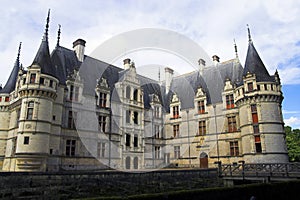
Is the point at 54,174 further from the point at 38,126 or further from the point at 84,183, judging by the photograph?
the point at 38,126

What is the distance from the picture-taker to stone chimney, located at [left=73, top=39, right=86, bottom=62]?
2542cm

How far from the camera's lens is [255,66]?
23.3m

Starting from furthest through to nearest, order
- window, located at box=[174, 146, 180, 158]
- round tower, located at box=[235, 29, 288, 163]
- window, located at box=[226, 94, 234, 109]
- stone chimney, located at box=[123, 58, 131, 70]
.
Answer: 1. stone chimney, located at box=[123, 58, 131, 70]
2. window, located at box=[174, 146, 180, 158]
3. window, located at box=[226, 94, 234, 109]
4. round tower, located at box=[235, 29, 288, 163]

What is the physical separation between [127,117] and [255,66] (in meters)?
14.1

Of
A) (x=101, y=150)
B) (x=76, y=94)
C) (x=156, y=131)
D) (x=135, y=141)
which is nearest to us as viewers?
(x=76, y=94)

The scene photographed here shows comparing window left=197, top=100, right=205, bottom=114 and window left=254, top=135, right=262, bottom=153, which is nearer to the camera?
window left=254, top=135, right=262, bottom=153

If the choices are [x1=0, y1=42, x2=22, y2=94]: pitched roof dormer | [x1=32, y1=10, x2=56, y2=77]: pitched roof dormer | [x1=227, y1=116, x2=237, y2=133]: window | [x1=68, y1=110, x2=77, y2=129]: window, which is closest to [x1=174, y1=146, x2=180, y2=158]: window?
[x1=227, y1=116, x2=237, y2=133]: window

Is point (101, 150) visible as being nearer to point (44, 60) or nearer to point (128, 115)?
point (128, 115)

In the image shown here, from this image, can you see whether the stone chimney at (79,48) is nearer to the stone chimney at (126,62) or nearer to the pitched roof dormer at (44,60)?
the pitched roof dormer at (44,60)

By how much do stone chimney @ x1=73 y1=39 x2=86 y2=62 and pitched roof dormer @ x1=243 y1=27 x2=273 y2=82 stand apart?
17002 mm

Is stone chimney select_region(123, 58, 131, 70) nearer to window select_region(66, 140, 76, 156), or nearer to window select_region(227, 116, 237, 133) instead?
window select_region(66, 140, 76, 156)

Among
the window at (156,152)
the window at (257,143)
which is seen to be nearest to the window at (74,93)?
the window at (156,152)

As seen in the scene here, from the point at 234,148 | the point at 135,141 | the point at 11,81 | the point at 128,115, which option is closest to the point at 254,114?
the point at 234,148

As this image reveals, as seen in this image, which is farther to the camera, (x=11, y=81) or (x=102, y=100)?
(x=11, y=81)
